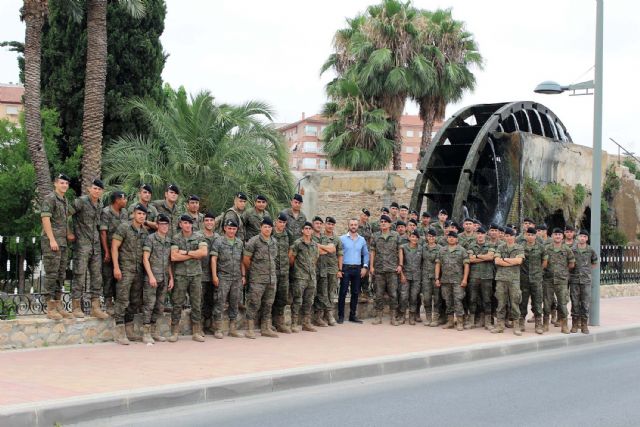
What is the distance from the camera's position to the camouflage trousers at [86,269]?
9.45 m

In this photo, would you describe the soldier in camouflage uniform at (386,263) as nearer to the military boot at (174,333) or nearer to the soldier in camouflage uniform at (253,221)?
the soldier in camouflage uniform at (253,221)

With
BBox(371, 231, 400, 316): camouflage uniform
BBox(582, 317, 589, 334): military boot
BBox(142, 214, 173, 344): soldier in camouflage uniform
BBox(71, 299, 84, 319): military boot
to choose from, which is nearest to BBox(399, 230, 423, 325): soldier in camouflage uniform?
BBox(371, 231, 400, 316): camouflage uniform

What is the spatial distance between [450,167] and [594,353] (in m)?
8.86

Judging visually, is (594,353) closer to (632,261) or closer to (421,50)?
(632,261)

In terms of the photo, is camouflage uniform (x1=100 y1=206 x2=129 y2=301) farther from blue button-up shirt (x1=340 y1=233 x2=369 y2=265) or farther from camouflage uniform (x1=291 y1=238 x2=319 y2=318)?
blue button-up shirt (x1=340 y1=233 x2=369 y2=265)

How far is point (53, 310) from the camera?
9.34 metres

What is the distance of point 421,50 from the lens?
29.8 metres

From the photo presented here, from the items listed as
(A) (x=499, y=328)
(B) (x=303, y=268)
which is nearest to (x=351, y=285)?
(B) (x=303, y=268)

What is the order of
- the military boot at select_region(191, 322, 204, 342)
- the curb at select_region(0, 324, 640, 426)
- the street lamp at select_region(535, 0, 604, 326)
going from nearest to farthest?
the curb at select_region(0, 324, 640, 426) < the military boot at select_region(191, 322, 204, 342) < the street lamp at select_region(535, 0, 604, 326)

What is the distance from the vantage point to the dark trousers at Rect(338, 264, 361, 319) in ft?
41.4

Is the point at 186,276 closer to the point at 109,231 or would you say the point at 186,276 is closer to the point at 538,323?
the point at 109,231

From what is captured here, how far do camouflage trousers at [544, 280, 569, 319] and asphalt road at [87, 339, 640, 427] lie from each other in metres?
2.84

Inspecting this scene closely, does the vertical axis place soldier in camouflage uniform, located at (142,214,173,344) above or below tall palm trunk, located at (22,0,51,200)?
below

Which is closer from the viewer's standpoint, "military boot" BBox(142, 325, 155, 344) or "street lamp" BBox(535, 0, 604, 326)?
"military boot" BBox(142, 325, 155, 344)
